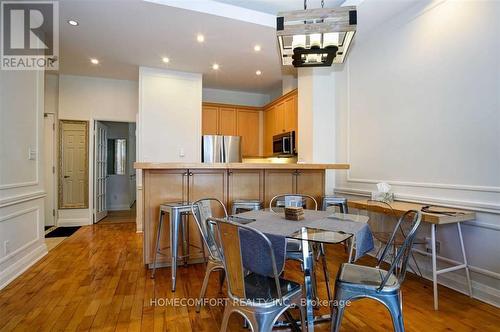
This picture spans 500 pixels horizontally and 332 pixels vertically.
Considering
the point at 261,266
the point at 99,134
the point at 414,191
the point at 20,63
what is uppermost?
the point at 20,63

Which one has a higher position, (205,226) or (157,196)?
(157,196)

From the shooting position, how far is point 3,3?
2.70m

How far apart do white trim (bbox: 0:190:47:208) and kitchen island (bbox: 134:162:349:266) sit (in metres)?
1.26

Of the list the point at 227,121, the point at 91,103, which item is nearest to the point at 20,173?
the point at 91,103

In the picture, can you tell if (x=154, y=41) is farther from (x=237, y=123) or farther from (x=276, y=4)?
(x=237, y=123)

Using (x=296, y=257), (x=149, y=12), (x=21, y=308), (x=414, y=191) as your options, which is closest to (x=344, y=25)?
(x=296, y=257)

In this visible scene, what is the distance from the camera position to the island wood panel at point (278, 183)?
3395 mm

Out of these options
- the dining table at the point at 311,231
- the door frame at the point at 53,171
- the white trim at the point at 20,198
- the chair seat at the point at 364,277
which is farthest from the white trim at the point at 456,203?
the door frame at the point at 53,171

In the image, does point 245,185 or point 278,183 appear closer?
point 245,185

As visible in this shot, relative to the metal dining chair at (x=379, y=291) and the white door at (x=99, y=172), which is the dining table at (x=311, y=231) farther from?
the white door at (x=99, y=172)

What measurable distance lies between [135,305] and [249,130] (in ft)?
14.7

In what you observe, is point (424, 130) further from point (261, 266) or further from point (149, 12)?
point (149, 12)

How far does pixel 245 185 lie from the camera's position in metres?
3.30

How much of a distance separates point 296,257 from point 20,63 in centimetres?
355
